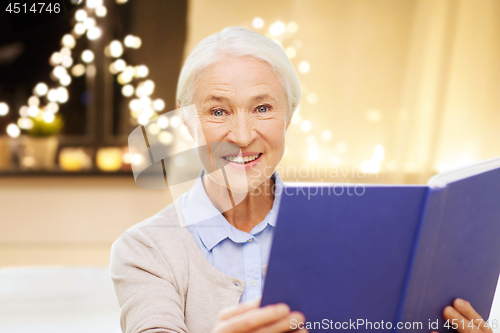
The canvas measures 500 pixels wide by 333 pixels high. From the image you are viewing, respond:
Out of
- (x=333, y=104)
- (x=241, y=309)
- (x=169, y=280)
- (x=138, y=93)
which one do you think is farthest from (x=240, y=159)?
(x=138, y=93)

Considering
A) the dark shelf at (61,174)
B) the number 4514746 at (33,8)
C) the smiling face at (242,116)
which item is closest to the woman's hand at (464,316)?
the smiling face at (242,116)

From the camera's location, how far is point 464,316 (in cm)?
62

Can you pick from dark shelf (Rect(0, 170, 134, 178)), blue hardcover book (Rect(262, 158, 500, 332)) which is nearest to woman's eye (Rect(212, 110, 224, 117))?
blue hardcover book (Rect(262, 158, 500, 332))

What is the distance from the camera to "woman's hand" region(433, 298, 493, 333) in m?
0.60

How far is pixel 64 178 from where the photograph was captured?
2.62 meters

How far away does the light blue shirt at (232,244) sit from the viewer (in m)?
0.91

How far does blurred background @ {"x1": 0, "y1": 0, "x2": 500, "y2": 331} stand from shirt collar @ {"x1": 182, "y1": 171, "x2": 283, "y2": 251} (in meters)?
1.59

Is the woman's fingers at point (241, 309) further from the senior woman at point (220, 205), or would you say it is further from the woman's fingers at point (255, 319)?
the senior woman at point (220, 205)

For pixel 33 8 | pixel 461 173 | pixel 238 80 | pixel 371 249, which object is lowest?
pixel 371 249

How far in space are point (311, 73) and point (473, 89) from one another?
126 centimetres

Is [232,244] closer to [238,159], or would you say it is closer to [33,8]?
[238,159]

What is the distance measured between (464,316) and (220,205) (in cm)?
63

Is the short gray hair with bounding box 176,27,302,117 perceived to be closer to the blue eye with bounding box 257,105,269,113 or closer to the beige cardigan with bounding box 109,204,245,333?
the blue eye with bounding box 257,105,269,113

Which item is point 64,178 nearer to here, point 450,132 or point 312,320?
point 312,320
